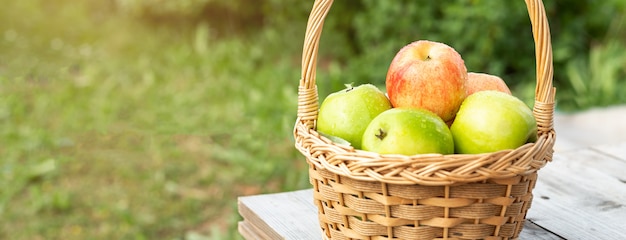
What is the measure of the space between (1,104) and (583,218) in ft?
12.1

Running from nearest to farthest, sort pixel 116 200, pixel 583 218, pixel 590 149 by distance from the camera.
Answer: pixel 583 218 → pixel 590 149 → pixel 116 200

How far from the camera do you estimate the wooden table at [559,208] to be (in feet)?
5.43

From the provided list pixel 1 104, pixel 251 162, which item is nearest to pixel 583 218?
pixel 251 162

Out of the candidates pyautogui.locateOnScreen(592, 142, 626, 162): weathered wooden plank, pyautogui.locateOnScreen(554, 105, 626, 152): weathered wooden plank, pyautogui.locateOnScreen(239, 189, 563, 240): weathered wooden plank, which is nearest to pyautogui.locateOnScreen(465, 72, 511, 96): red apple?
pyautogui.locateOnScreen(239, 189, 563, 240): weathered wooden plank

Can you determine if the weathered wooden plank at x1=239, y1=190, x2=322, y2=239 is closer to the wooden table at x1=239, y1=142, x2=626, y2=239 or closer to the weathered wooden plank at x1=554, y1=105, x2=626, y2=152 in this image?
the wooden table at x1=239, y1=142, x2=626, y2=239

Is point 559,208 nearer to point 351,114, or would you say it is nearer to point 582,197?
point 582,197

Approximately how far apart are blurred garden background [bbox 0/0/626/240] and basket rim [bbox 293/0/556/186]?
1.82 m

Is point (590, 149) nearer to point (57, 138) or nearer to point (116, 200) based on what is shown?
point (116, 200)

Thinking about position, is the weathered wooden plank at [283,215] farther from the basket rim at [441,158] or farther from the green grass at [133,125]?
the green grass at [133,125]

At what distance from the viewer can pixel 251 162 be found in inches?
146

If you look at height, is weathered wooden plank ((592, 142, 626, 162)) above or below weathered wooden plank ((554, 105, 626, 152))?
→ above

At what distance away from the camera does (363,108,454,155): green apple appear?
50.6 inches

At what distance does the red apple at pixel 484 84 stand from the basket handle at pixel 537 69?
8cm

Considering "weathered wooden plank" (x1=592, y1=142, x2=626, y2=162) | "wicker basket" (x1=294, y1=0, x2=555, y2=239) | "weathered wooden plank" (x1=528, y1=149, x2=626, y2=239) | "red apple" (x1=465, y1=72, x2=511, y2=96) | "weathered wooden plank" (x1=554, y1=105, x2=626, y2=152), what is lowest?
"weathered wooden plank" (x1=554, y1=105, x2=626, y2=152)
